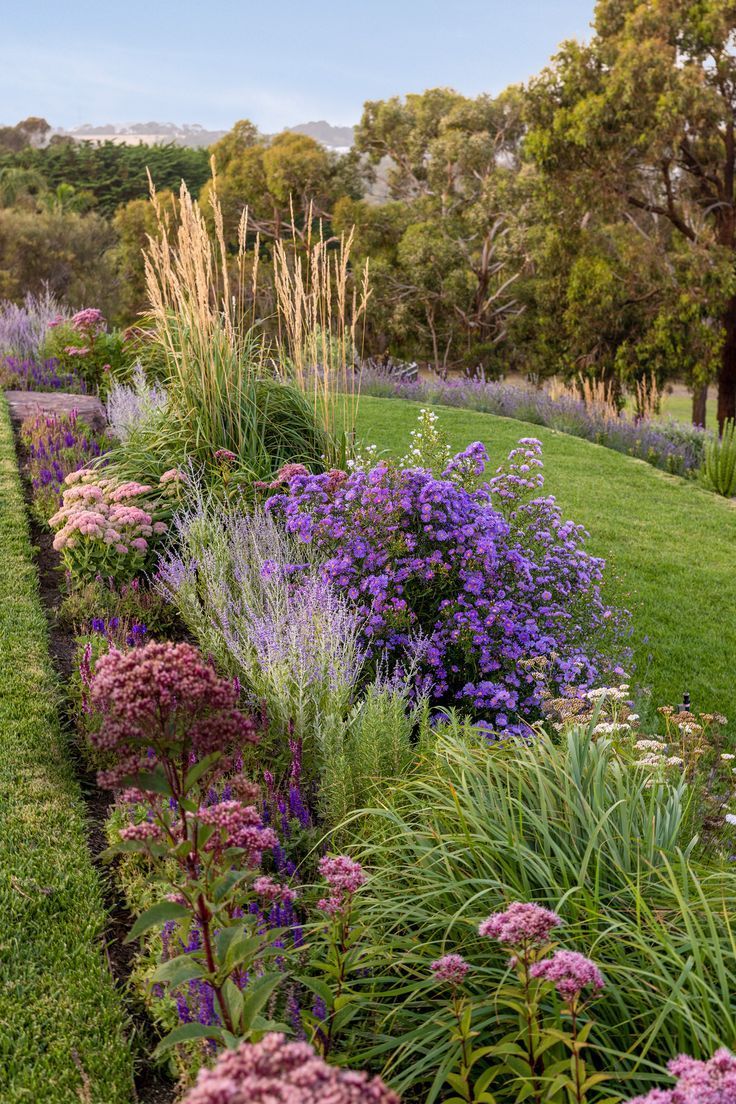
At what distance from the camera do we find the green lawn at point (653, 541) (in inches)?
230

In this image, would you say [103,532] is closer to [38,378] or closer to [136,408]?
[136,408]

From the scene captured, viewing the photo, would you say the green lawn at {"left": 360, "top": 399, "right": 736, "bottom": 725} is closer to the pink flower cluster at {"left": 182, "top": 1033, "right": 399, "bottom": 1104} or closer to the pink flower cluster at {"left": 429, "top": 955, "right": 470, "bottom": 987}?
the pink flower cluster at {"left": 429, "top": 955, "right": 470, "bottom": 987}

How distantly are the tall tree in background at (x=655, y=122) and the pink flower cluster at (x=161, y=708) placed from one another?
1703 centimetres

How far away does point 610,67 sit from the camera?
16.8 metres

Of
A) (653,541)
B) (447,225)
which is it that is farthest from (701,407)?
(653,541)

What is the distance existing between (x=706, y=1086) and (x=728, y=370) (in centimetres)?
1902

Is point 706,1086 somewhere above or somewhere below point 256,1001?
above

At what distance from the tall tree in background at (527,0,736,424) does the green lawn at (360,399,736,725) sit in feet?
22.1

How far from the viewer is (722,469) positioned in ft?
35.3

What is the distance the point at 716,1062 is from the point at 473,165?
3137 centimetres

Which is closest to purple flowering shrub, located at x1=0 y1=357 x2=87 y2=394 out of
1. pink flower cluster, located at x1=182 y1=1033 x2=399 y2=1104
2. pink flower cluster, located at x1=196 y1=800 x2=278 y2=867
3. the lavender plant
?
the lavender plant

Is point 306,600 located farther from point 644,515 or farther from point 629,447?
point 629,447

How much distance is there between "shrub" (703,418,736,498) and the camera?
10.7 m

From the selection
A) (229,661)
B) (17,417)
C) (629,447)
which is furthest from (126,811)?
(629,447)
